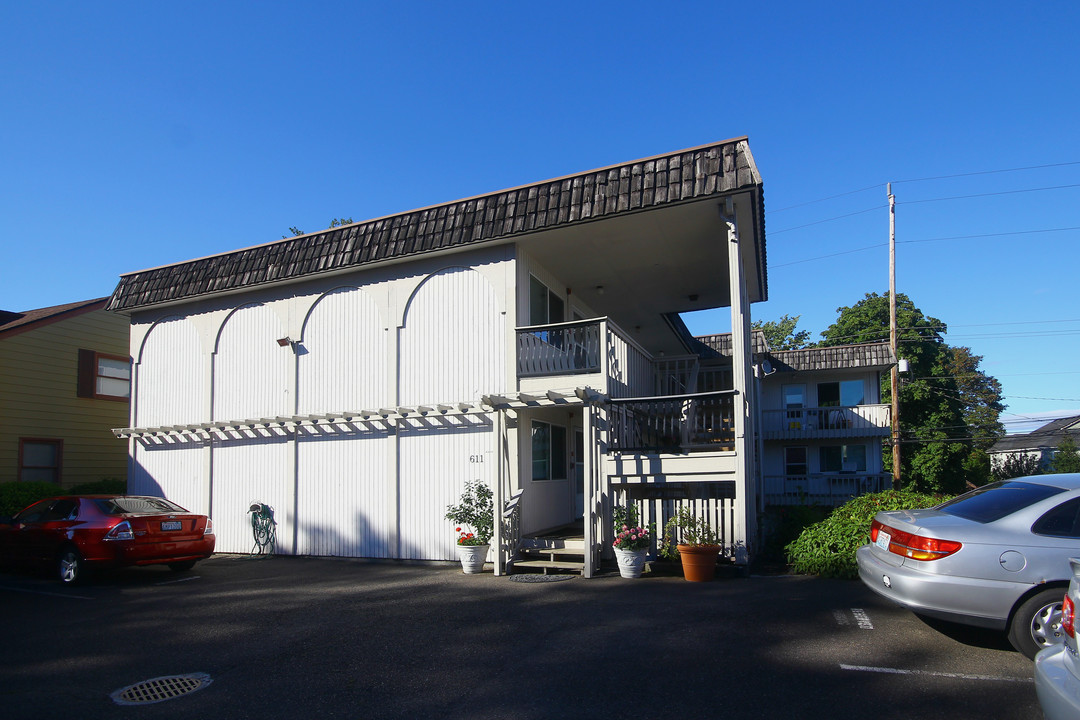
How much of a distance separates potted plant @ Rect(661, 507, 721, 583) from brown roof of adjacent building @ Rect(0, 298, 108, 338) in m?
16.1

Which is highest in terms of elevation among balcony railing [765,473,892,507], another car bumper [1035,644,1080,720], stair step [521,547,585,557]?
another car bumper [1035,644,1080,720]

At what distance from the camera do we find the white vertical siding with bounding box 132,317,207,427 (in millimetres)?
15055

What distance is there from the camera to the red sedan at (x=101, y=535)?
10.3 metres

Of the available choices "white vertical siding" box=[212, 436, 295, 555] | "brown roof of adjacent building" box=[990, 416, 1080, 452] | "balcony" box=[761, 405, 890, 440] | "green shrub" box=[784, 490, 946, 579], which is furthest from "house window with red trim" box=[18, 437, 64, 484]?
"brown roof of adjacent building" box=[990, 416, 1080, 452]

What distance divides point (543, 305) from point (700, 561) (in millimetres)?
5903

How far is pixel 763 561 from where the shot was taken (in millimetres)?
11172

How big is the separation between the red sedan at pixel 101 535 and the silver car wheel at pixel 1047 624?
10972 mm

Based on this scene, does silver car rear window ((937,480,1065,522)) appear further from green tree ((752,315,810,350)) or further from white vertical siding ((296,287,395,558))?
green tree ((752,315,810,350))

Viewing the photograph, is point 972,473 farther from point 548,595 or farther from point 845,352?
point 548,595

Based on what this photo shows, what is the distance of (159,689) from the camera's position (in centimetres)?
550

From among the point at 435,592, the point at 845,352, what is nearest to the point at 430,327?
the point at 435,592

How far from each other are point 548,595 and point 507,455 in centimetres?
302

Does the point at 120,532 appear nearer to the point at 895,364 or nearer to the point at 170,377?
the point at 170,377

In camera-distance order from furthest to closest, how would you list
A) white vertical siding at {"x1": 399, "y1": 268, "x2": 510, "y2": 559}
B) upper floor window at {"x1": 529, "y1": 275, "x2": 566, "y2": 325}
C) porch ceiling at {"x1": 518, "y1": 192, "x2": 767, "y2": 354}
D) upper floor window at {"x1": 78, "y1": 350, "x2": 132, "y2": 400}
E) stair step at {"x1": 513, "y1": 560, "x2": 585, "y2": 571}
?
upper floor window at {"x1": 78, "y1": 350, "x2": 132, "y2": 400}
upper floor window at {"x1": 529, "y1": 275, "x2": 566, "y2": 325}
white vertical siding at {"x1": 399, "y1": 268, "x2": 510, "y2": 559}
porch ceiling at {"x1": 518, "y1": 192, "x2": 767, "y2": 354}
stair step at {"x1": 513, "y1": 560, "x2": 585, "y2": 571}
